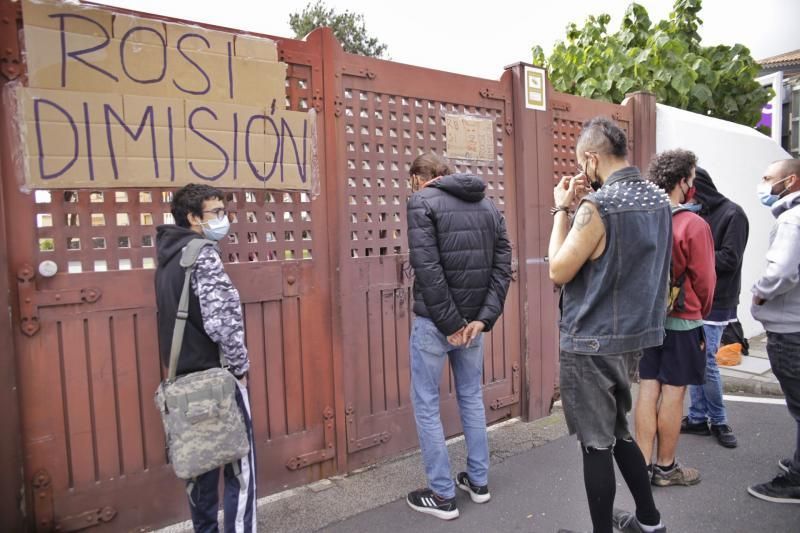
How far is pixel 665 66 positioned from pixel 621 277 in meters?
8.87

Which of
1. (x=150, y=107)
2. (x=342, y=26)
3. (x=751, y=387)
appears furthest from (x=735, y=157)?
(x=342, y=26)

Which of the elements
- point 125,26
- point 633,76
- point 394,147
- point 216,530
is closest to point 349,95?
point 394,147

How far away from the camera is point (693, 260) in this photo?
121 inches

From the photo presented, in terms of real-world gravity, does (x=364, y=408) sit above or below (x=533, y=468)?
above

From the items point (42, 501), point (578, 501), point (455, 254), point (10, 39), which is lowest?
point (578, 501)

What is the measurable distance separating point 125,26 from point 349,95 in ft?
4.24

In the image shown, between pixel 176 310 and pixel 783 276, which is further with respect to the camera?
pixel 783 276

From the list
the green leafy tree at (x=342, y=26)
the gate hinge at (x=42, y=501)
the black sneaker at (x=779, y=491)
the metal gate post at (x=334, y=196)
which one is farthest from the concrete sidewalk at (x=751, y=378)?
the green leafy tree at (x=342, y=26)

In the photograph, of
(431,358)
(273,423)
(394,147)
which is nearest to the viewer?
(431,358)

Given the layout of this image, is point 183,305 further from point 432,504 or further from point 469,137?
point 469,137

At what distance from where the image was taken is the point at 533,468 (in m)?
3.66

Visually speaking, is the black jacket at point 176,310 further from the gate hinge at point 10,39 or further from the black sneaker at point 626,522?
the black sneaker at point 626,522

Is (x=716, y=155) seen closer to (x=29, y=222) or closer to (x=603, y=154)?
(x=603, y=154)

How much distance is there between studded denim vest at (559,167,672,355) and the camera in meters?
2.32
